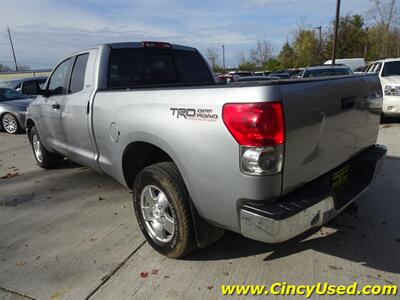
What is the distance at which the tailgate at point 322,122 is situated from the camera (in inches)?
81.4

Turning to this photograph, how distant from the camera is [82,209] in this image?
4.03 m

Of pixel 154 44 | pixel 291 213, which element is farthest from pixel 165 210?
pixel 154 44

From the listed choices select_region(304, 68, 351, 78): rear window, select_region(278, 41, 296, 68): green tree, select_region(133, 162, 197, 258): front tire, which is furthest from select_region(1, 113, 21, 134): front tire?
select_region(278, 41, 296, 68): green tree

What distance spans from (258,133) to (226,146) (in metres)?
0.23

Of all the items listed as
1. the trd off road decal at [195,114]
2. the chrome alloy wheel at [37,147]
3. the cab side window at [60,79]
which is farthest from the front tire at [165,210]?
the chrome alloy wheel at [37,147]

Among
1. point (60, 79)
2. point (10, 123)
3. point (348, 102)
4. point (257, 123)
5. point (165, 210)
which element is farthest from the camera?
point (10, 123)

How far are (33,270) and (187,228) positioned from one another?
143 centimetres

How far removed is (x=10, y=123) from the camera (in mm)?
10547

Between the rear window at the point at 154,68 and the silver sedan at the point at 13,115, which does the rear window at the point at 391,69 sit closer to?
the rear window at the point at 154,68

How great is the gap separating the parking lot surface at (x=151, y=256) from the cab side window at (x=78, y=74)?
145 cm

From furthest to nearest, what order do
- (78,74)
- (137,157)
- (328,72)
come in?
(328,72)
(78,74)
(137,157)

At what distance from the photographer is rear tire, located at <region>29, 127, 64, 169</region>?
18.3 feet

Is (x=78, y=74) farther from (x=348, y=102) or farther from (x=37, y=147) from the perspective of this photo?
(x=348, y=102)

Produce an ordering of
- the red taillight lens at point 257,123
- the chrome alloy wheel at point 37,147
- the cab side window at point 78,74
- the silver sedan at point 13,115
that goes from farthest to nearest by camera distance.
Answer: the silver sedan at point 13,115 → the chrome alloy wheel at point 37,147 → the cab side window at point 78,74 → the red taillight lens at point 257,123
